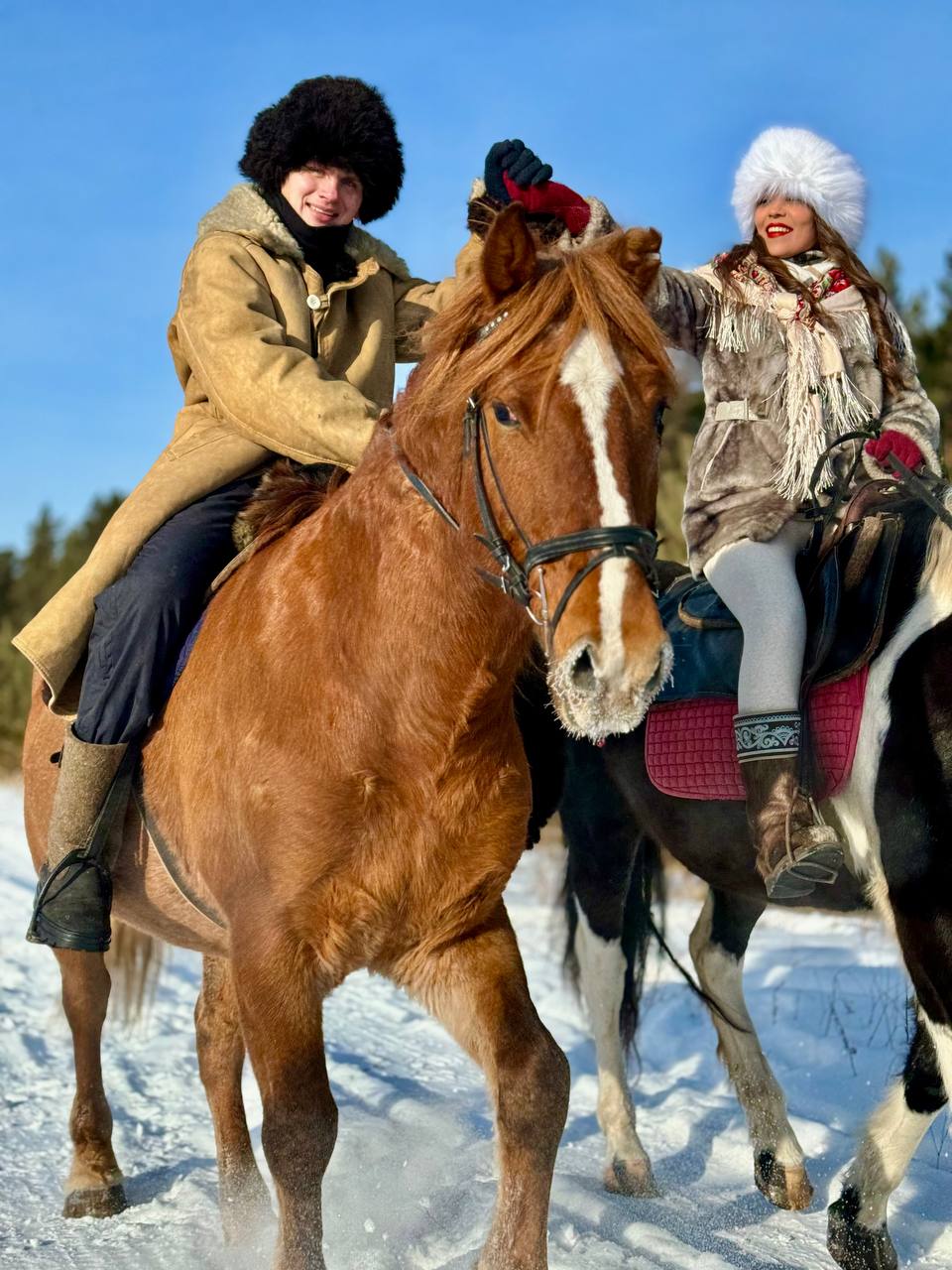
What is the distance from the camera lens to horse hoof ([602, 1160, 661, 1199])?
449 centimetres

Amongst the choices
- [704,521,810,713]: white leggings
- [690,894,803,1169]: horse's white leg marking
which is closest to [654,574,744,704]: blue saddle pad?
[704,521,810,713]: white leggings

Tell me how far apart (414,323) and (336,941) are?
233cm

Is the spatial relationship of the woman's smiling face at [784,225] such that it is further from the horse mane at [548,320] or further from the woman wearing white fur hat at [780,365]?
the horse mane at [548,320]

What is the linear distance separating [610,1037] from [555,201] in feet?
10.4

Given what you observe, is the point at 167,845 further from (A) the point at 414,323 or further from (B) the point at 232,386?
(A) the point at 414,323

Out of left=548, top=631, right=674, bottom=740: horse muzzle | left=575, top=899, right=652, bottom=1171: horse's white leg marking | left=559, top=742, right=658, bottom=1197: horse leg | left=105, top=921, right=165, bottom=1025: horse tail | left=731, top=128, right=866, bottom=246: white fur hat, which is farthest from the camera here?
left=105, top=921, right=165, bottom=1025: horse tail

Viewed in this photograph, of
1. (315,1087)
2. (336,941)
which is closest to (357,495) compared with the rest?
(336,941)

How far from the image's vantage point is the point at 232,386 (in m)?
3.61

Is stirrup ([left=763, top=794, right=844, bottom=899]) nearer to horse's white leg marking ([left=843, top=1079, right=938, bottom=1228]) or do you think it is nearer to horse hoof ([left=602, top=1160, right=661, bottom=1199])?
horse's white leg marking ([left=843, top=1079, right=938, bottom=1228])

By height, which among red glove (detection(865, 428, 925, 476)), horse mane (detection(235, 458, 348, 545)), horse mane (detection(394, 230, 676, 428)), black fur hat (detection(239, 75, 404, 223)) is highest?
black fur hat (detection(239, 75, 404, 223))

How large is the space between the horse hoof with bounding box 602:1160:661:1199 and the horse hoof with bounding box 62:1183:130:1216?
5.55 ft

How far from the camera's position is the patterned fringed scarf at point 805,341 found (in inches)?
152

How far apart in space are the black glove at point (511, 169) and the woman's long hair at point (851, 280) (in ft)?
2.87

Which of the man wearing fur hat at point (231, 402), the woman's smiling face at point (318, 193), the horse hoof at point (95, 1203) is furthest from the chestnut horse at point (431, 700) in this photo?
the horse hoof at point (95, 1203)
